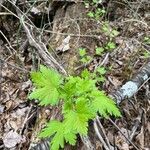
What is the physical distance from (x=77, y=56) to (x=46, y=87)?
45.7 inches

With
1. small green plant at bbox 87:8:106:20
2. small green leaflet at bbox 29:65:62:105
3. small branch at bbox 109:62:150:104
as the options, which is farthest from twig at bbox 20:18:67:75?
small green plant at bbox 87:8:106:20

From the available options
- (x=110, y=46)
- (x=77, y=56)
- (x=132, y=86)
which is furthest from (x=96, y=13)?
(x=132, y=86)

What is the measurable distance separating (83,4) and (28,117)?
6.07ft

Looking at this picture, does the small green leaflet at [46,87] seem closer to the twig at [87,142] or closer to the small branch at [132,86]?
the twig at [87,142]

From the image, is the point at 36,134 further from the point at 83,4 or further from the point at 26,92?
the point at 83,4

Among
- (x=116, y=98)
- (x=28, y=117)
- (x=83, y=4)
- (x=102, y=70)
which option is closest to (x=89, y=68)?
(x=102, y=70)

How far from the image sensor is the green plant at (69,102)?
239cm

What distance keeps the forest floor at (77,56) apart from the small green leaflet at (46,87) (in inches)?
18.5

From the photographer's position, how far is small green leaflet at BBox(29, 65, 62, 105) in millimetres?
2471

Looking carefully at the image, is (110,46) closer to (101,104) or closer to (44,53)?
(44,53)

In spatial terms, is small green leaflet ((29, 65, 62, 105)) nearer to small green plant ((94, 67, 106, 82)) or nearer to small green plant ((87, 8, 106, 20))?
small green plant ((94, 67, 106, 82))

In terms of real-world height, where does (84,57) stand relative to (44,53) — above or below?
below

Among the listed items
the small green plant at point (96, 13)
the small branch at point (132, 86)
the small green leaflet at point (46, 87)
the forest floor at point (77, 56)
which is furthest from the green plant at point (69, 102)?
the small green plant at point (96, 13)

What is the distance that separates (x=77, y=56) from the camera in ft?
11.8
